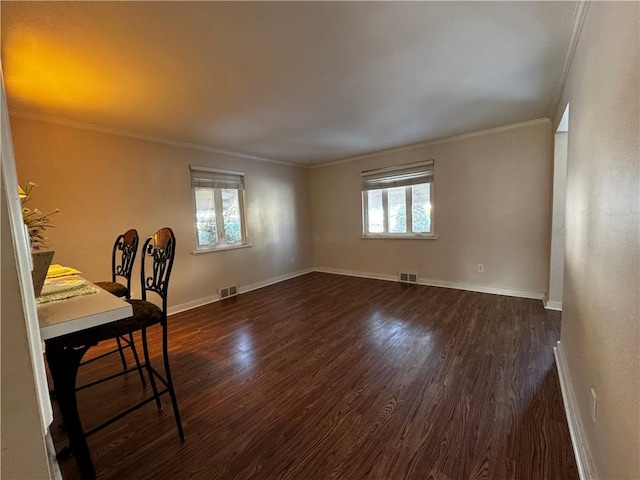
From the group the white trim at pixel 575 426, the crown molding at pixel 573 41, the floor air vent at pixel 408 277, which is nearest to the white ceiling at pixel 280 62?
the crown molding at pixel 573 41

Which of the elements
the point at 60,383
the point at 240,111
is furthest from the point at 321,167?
the point at 60,383

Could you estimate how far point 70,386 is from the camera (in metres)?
1.19

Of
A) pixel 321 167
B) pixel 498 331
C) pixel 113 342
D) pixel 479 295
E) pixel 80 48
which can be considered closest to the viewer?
pixel 80 48

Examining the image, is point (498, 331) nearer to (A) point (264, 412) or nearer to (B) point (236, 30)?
(A) point (264, 412)

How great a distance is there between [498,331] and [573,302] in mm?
1092

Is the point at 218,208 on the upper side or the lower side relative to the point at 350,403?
upper

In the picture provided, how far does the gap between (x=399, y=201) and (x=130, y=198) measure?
392cm

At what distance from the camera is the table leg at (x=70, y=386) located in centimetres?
117

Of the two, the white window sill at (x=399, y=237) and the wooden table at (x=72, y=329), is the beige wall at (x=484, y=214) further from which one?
the wooden table at (x=72, y=329)

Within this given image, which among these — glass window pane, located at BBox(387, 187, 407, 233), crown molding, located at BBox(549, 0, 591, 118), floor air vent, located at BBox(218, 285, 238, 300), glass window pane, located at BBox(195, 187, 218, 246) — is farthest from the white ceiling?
floor air vent, located at BBox(218, 285, 238, 300)

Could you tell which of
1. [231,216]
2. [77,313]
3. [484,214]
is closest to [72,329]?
[77,313]

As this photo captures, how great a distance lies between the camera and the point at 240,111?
9.07ft

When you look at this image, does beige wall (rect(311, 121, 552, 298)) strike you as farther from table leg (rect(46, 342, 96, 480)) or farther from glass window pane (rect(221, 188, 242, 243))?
table leg (rect(46, 342, 96, 480))

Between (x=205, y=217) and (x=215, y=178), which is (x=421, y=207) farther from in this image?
(x=205, y=217)
